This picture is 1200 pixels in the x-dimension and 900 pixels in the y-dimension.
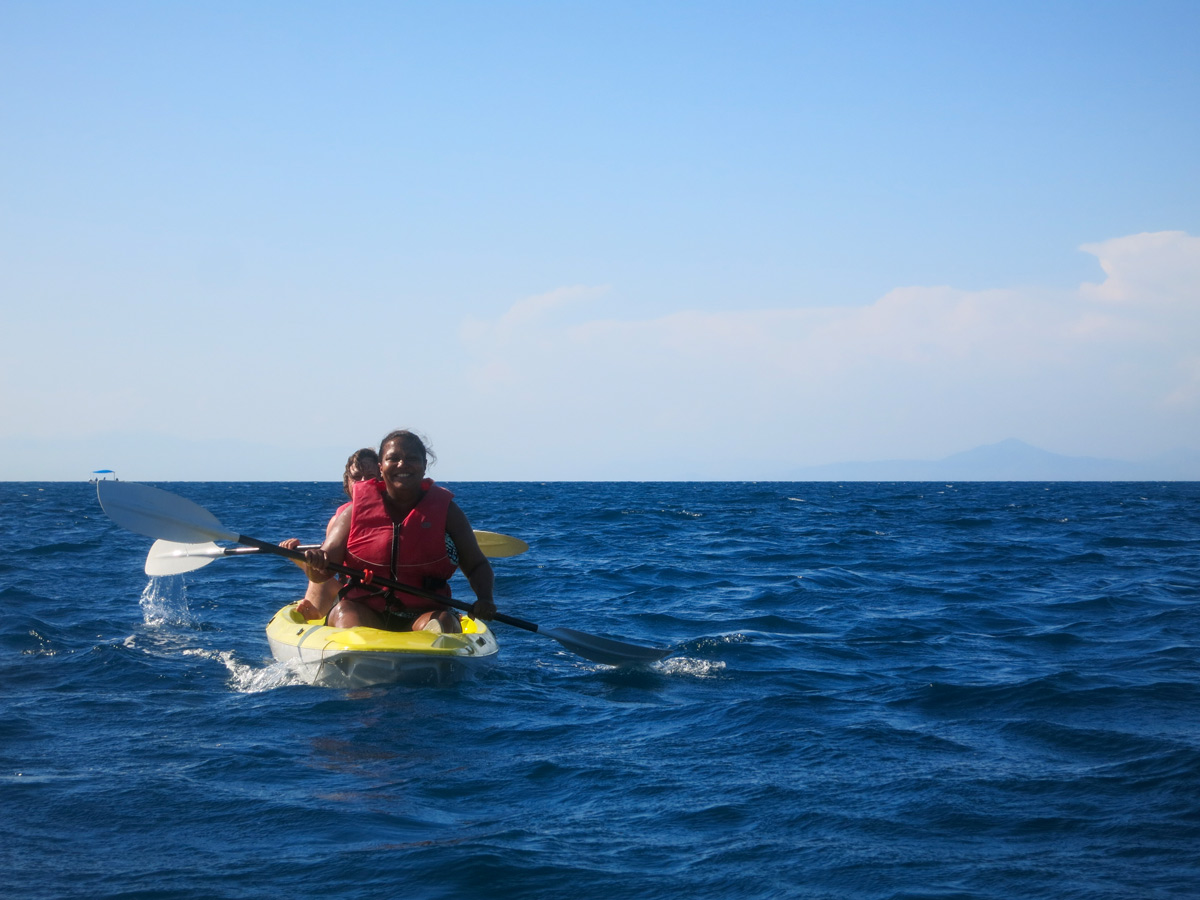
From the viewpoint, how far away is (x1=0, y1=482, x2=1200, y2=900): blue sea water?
313cm

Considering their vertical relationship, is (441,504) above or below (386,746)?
above

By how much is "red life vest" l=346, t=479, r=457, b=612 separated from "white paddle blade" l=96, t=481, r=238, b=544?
36.2 inches

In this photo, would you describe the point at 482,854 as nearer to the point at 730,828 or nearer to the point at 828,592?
the point at 730,828

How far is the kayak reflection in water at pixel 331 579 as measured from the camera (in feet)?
23.1

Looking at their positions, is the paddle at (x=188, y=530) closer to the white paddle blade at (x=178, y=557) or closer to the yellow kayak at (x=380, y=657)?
the white paddle blade at (x=178, y=557)

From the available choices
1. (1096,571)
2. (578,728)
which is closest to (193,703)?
(578,728)

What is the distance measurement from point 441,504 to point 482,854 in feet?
10.8

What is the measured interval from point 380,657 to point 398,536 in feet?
2.77

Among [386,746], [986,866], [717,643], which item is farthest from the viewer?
[717,643]

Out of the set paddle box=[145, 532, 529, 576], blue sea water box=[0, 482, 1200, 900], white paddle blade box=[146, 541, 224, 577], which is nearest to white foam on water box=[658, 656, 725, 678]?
blue sea water box=[0, 482, 1200, 900]

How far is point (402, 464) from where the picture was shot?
6.06m

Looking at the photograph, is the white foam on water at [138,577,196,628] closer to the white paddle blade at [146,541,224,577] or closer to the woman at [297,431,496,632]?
the white paddle blade at [146,541,224,577]

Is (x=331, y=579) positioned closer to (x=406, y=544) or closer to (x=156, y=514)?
(x=406, y=544)

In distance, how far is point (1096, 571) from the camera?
39.8 ft
